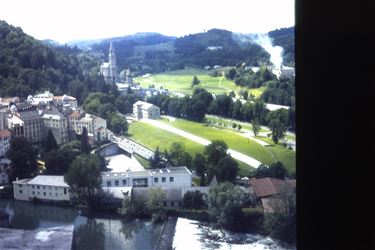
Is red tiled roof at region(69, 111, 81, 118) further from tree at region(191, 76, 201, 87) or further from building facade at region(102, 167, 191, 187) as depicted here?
tree at region(191, 76, 201, 87)

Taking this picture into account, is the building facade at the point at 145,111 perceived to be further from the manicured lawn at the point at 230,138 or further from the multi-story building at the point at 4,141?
the multi-story building at the point at 4,141

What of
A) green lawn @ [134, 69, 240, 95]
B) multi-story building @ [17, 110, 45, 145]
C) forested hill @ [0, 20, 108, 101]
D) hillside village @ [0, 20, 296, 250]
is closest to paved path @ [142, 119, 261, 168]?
hillside village @ [0, 20, 296, 250]

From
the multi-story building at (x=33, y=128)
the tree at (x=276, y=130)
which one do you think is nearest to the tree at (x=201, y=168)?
the tree at (x=276, y=130)

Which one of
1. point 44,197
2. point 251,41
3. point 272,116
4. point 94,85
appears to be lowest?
point 44,197

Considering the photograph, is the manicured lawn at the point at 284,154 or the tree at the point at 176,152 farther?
the tree at the point at 176,152
